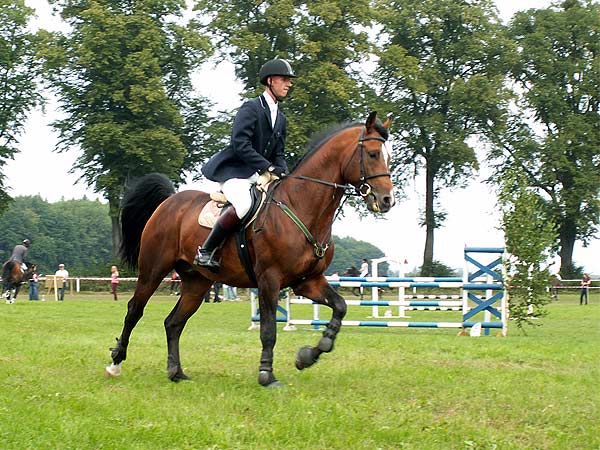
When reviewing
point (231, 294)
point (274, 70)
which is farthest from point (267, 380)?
point (231, 294)

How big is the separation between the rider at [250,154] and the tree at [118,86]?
39387mm

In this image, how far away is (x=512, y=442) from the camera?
6.72m

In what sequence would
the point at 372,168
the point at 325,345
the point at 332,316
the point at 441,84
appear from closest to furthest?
the point at 372,168, the point at 325,345, the point at 332,316, the point at 441,84

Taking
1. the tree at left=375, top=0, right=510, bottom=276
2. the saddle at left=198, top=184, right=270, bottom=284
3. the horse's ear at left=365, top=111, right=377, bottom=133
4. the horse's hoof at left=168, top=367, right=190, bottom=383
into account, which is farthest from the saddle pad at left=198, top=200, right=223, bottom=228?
the tree at left=375, top=0, right=510, bottom=276

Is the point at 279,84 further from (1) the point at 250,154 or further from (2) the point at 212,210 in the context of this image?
(2) the point at 212,210

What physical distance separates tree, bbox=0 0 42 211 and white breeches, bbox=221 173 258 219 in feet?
163

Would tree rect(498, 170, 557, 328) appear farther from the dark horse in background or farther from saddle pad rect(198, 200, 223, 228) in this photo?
the dark horse in background

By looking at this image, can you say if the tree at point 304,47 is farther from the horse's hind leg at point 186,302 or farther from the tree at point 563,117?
the horse's hind leg at point 186,302

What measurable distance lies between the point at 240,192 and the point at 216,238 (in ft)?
1.89

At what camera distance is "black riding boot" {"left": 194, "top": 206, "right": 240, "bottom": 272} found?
32.1ft

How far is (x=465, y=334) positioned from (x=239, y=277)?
33.0 feet

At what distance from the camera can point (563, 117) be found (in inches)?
2279

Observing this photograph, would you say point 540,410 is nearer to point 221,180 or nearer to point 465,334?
point 221,180

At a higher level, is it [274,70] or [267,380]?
[274,70]
